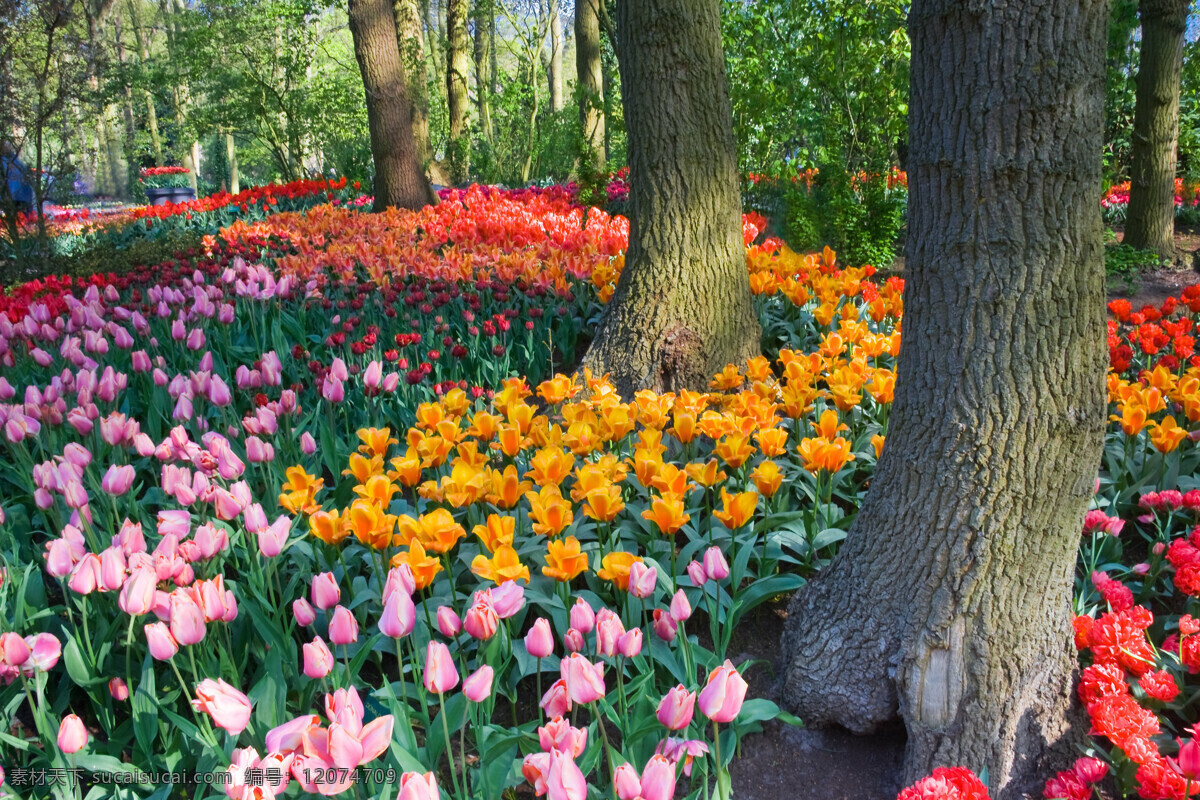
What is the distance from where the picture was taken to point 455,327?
4.75m

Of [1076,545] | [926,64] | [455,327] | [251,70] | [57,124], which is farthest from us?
[251,70]

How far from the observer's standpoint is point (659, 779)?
1.24m

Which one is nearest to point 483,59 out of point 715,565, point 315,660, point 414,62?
point 414,62

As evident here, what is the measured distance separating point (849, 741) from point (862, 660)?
260 mm

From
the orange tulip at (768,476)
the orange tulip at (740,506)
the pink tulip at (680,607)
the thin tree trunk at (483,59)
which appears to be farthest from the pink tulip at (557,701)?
the thin tree trunk at (483,59)

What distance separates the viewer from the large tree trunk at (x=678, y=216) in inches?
152

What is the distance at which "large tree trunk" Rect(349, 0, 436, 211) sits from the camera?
365 inches

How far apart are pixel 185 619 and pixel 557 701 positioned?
0.74 m

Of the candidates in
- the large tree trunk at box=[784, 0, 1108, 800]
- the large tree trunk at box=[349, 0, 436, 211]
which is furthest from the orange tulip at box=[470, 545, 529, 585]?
the large tree trunk at box=[349, 0, 436, 211]

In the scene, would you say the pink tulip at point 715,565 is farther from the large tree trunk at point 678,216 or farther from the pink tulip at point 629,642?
the large tree trunk at point 678,216

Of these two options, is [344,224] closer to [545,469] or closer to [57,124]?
[57,124]

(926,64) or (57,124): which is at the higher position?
(57,124)

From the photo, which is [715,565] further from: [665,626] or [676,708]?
[676,708]

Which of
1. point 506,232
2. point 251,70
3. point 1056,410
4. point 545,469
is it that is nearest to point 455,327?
point 506,232
